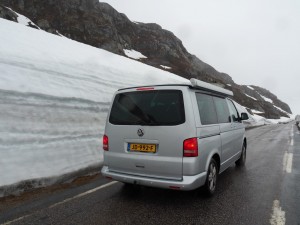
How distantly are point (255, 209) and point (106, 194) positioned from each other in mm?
2700

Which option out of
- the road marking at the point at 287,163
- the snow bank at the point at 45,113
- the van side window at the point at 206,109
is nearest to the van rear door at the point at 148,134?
the van side window at the point at 206,109

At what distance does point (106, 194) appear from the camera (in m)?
5.15

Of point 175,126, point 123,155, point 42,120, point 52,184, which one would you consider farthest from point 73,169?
point 175,126

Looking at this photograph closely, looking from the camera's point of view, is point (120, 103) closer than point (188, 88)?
No

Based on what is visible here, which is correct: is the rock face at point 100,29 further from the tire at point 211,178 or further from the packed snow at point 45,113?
the tire at point 211,178

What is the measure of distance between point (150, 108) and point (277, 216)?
8.62ft

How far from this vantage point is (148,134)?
4.48 m

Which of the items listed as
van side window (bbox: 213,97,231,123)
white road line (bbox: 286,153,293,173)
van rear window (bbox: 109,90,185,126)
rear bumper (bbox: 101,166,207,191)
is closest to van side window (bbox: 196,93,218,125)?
van side window (bbox: 213,97,231,123)

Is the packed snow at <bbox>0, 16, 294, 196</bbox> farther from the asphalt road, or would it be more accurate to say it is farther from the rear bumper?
the rear bumper

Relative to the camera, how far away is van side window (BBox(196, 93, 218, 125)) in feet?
15.6

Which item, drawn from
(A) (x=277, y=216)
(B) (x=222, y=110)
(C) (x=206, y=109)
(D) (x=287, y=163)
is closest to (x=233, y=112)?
(B) (x=222, y=110)

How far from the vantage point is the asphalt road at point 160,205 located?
4.00 meters

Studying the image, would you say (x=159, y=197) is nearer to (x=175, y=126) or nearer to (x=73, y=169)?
(x=175, y=126)

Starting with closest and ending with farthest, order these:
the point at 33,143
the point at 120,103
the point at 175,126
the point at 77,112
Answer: the point at 175,126
the point at 120,103
the point at 33,143
the point at 77,112
